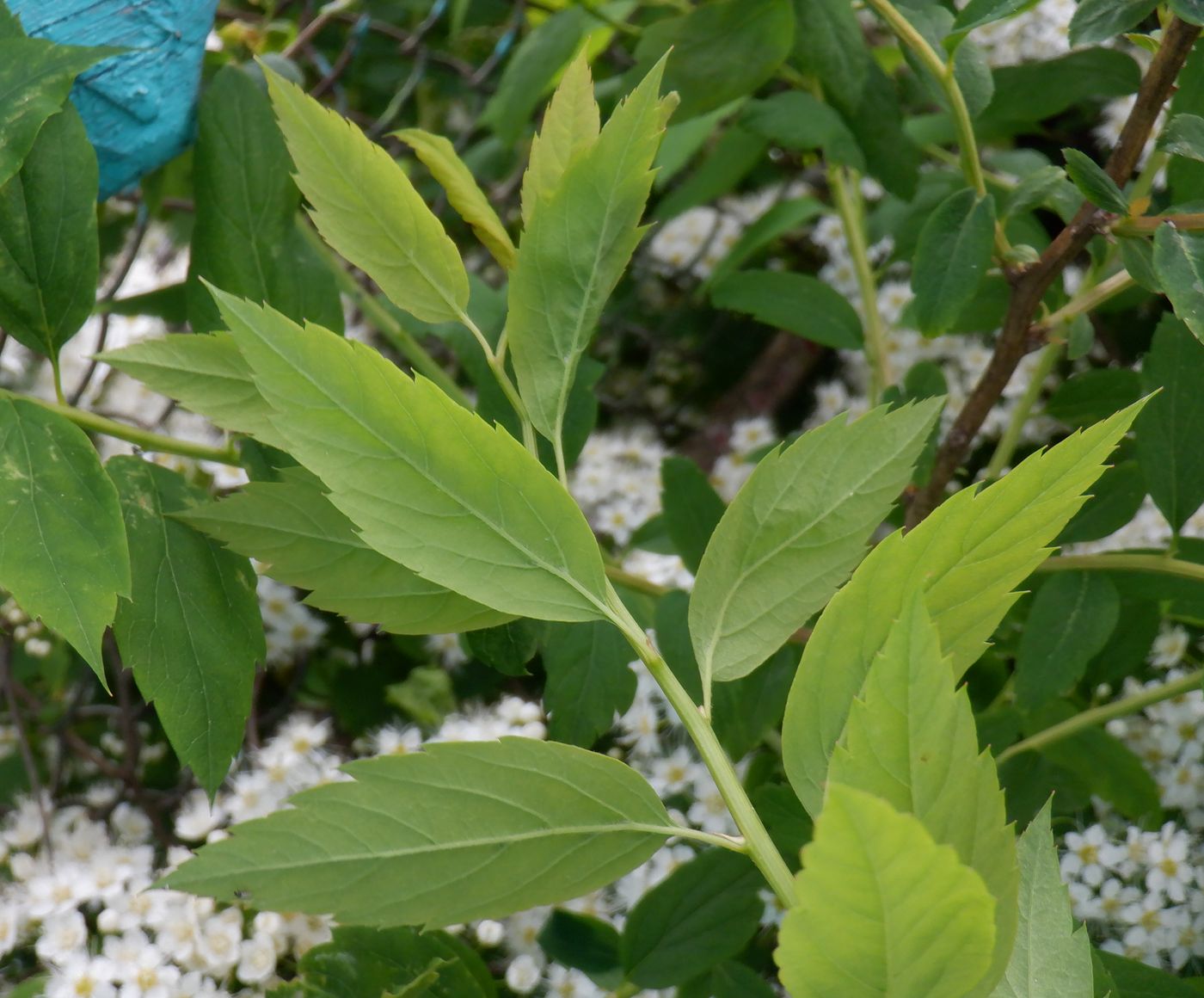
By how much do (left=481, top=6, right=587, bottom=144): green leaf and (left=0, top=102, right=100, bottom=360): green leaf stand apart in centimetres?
51

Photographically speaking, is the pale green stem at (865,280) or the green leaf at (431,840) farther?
the pale green stem at (865,280)

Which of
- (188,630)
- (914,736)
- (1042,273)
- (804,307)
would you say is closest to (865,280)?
(804,307)

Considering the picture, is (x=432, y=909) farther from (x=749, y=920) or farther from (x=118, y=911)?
(x=118, y=911)

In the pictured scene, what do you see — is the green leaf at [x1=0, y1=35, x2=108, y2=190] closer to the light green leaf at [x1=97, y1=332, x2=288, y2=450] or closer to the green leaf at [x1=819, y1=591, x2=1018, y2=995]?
the light green leaf at [x1=97, y1=332, x2=288, y2=450]

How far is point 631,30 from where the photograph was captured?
1.11 meters

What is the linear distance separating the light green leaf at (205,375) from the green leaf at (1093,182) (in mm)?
401

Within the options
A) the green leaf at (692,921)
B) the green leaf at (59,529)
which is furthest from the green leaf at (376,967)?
the green leaf at (59,529)

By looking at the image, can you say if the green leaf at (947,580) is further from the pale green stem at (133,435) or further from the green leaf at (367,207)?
the pale green stem at (133,435)

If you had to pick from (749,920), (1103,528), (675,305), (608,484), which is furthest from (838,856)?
(675,305)

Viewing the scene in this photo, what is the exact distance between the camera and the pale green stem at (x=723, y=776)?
1.31ft

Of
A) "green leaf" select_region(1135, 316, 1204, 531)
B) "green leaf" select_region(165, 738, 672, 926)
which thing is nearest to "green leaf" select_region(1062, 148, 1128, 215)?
"green leaf" select_region(1135, 316, 1204, 531)

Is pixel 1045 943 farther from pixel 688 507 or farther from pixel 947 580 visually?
pixel 688 507

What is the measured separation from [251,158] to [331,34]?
0.79m

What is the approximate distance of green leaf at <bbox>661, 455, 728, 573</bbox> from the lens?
0.87 meters
